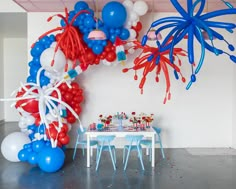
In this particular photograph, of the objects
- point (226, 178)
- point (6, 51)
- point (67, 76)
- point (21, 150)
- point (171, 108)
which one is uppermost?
point (6, 51)

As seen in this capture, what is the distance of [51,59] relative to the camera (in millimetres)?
4773

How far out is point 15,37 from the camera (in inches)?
395

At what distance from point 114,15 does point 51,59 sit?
51.2 inches

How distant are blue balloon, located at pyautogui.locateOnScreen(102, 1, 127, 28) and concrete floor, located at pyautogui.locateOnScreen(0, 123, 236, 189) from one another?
249 centimetres

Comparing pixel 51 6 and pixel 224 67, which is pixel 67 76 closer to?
pixel 51 6

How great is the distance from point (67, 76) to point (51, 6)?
1.77 meters

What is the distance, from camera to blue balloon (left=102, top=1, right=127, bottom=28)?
483cm

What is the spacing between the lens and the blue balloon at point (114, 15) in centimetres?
483

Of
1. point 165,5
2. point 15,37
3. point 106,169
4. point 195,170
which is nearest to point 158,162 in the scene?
point 195,170

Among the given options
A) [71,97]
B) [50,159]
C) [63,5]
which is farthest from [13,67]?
[50,159]

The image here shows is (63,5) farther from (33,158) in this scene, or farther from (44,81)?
(33,158)

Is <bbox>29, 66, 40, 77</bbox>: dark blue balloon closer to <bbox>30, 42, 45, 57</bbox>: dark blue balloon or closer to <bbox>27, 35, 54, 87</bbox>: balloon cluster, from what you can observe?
<bbox>27, 35, 54, 87</bbox>: balloon cluster

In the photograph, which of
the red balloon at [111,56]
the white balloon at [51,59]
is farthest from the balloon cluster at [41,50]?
the red balloon at [111,56]

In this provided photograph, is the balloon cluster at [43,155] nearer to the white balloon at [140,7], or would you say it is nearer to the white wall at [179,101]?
the white wall at [179,101]
